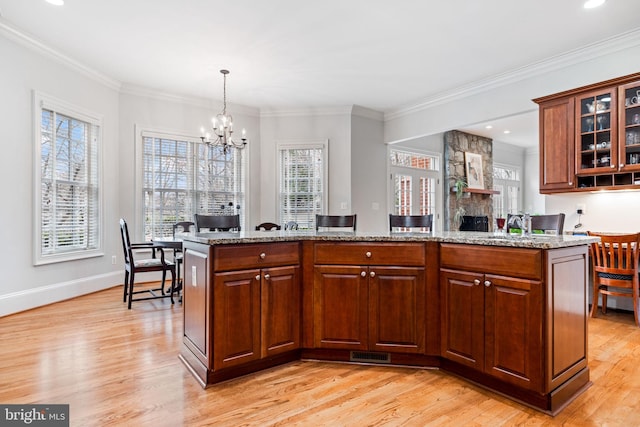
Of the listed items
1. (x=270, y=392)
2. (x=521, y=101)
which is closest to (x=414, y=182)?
(x=521, y=101)

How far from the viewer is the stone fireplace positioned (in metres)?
7.65

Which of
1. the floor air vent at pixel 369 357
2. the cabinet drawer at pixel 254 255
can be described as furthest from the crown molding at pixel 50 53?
the floor air vent at pixel 369 357

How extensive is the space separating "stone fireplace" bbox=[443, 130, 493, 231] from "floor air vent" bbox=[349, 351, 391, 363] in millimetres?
5638

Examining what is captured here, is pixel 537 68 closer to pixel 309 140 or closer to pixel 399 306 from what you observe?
pixel 309 140

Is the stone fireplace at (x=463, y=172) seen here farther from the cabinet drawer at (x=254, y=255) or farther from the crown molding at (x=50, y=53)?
the crown molding at (x=50, y=53)

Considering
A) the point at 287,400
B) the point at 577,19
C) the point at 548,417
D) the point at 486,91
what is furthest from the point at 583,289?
the point at 486,91

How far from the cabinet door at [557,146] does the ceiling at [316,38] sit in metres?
0.64

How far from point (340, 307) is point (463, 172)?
6450 mm

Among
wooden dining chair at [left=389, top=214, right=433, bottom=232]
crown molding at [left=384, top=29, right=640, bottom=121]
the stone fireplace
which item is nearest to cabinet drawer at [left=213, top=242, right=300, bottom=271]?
wooden dining chair at [left=389, top=214, right=433, bottom=232]

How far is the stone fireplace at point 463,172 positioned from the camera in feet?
25.1

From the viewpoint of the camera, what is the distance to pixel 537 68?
4.34 m

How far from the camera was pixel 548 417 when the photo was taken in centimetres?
187

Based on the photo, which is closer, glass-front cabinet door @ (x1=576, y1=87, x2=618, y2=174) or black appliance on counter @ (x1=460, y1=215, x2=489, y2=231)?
glass-front cabinet door @ (x1=576, y1=87, x2=618, y2=174)

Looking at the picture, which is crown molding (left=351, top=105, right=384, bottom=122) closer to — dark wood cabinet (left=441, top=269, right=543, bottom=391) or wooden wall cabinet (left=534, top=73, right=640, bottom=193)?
wooden wall cabinet (left=534, top=73, right=640, bottom=193)
